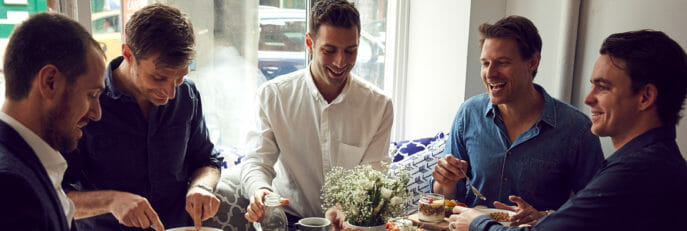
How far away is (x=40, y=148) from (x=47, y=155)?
3 centimetres

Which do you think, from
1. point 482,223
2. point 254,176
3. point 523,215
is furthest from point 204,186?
point 523,215

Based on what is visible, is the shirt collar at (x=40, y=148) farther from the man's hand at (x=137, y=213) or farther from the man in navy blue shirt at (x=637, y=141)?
the man in navy blue shirt at (x=637, y=141)

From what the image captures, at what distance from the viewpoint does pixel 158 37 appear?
188 cm

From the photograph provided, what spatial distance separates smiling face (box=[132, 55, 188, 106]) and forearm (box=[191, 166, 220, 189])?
35cm

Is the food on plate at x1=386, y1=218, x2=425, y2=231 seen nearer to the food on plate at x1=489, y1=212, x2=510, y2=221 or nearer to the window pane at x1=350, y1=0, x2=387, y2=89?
the food on plate at x1=489, y1=212, x2=510, y2=221

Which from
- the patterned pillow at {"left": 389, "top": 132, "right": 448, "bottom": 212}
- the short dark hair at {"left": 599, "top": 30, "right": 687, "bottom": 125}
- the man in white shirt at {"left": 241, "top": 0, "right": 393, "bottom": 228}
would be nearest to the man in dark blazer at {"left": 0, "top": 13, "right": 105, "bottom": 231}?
the man in white shirt at {"left": 241, "top": 0, "right": 393, "bottom": 228}

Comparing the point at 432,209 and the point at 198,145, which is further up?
the point at 198,145

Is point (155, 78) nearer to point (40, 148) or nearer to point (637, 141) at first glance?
point (40, 148)

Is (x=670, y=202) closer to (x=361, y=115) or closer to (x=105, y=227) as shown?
(x=361, y=115)

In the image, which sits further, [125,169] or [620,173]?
[125,169]

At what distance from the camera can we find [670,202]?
4.87ft

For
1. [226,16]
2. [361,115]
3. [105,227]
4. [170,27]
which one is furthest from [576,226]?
[226,16]

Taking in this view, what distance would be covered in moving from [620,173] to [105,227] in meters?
1.73

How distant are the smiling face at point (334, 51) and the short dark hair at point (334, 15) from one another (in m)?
0.02
